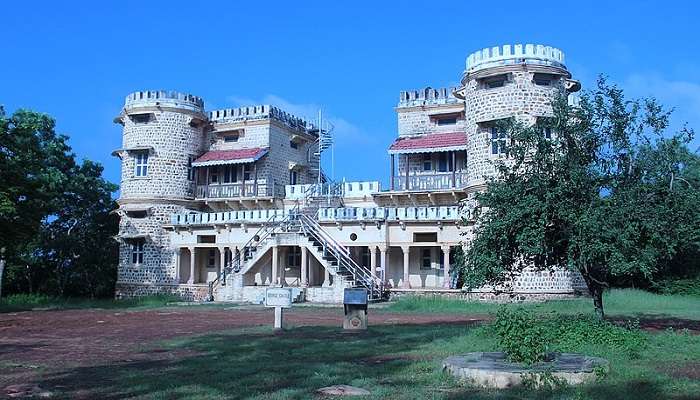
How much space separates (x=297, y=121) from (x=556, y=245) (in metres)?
29.9

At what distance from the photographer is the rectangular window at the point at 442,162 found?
37.3 metres

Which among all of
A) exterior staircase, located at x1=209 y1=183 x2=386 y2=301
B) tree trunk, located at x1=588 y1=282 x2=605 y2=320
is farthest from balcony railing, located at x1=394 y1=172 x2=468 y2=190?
tree trunk, located at x1=588 y1=282 x2=605 y2=320

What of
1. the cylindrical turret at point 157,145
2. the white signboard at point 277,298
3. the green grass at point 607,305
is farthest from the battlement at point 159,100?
the white signboard at point 277,298

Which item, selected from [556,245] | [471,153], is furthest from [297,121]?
[556,245]

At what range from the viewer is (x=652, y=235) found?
15.9 m

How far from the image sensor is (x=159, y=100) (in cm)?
4047

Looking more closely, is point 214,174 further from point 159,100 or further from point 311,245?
point 311,245

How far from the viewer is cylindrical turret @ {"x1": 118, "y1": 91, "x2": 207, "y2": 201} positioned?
4038 cm

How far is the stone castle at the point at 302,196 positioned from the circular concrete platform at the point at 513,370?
67.2 ft

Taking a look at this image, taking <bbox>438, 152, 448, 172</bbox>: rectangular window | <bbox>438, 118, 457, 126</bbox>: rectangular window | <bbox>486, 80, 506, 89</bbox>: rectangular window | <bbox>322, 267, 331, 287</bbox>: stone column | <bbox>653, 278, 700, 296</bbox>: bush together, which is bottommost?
<bbox>653, 278, 700, 296</bbox>: bush

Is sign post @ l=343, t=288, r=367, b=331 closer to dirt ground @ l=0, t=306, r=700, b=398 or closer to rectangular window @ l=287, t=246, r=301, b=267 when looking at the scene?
dirt ground @ l=0, t=306, r=700, b=398

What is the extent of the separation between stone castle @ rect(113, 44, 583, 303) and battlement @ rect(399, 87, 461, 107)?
0.07 meters

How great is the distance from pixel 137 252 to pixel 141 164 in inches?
201

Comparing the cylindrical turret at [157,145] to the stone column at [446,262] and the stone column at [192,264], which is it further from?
the stone column at [446,262]
